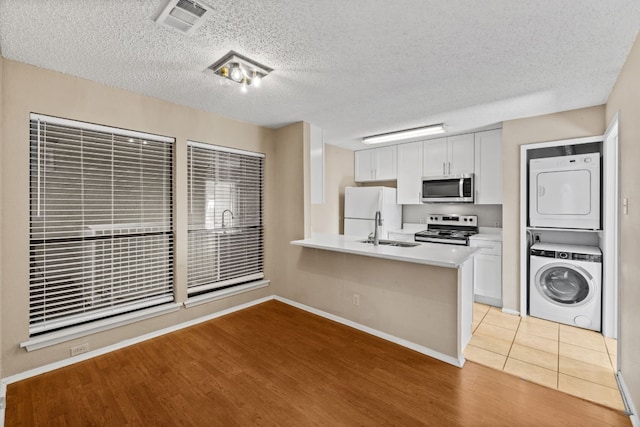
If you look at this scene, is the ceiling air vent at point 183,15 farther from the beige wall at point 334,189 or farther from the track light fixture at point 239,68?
the beige wall at point 334,189

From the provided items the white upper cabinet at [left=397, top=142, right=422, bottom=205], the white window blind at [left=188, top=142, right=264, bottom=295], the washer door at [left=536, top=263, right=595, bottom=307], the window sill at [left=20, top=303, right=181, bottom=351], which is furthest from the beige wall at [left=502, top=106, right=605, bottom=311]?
the window sill at [left=20, top=303, right=181, bottom=351]

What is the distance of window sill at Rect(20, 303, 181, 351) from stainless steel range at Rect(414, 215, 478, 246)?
3.55 metres

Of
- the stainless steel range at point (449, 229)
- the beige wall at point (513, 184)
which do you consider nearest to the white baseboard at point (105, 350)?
the stainless steel range at point (449, 229)

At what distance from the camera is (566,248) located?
329 centimetres

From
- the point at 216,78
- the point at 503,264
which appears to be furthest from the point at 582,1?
the point at 503,264

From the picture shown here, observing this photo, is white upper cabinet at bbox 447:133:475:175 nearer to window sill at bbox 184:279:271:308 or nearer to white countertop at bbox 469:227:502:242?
white countertop at bbox 469:227:502:242

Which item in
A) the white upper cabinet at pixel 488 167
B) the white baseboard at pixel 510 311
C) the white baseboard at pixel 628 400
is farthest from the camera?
the white upper cabinet at pixel 488 167

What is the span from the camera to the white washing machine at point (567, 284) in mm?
3072

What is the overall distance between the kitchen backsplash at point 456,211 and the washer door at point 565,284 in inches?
44.6

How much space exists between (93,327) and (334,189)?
3925mm

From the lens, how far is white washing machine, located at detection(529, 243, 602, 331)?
10.1 ft

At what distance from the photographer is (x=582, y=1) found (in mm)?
1529

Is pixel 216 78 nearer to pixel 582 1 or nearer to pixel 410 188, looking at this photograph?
pixel 582 1

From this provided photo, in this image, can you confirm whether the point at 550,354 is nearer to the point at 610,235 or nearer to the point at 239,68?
the point at 610,235
